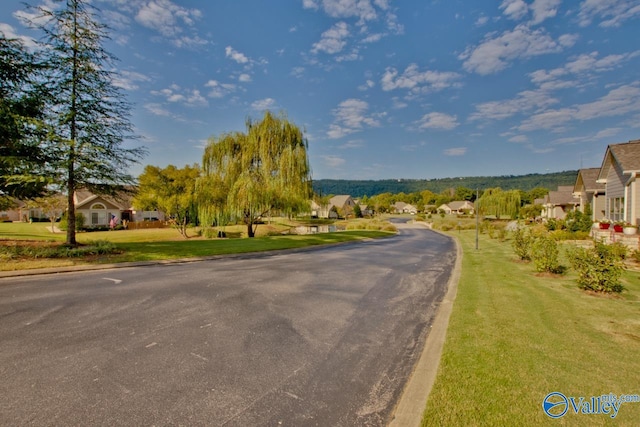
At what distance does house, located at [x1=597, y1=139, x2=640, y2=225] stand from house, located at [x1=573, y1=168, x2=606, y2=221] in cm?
259

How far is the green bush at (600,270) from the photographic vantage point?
7570mm

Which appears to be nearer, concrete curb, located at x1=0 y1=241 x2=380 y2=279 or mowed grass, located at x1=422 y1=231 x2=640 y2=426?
mowed grass, located at x1=422 y1=231 x2=640 y2=426

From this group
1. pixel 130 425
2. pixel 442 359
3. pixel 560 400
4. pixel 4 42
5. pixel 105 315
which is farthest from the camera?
pixel 4 42

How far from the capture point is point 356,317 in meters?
6.05

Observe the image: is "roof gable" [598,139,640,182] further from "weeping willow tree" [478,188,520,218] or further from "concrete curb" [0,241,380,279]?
"weeping willow tree" [478,188,520,218]

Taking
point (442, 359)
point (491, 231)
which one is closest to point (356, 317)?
point (442, 359)

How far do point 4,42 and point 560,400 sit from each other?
65.3 ft

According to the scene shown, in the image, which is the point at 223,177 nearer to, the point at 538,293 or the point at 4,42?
the point at 4,42

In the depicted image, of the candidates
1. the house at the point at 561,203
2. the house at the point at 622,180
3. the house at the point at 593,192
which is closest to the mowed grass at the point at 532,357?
the house at the point at 622,180

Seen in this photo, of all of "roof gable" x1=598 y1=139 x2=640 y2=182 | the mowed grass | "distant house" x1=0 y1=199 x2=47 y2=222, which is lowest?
the mowed grass

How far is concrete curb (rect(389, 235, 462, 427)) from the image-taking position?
3.01 meters

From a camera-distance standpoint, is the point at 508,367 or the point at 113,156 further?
the point at 113,156

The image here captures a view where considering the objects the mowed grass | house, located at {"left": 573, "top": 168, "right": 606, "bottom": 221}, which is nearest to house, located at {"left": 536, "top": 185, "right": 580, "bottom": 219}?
house, located at {"left": 573, "top": 168, "right": 606, "bottom": 221}

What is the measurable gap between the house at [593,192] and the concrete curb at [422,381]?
25566mm
